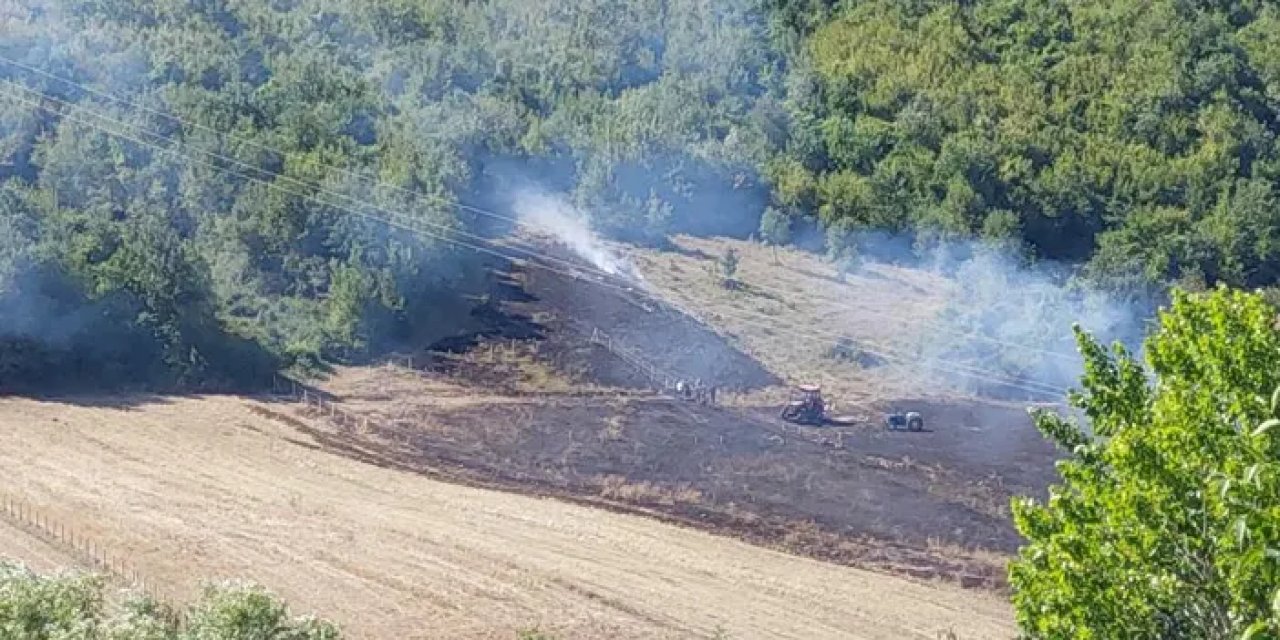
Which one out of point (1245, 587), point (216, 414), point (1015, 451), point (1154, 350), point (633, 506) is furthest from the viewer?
point (1015, 451)

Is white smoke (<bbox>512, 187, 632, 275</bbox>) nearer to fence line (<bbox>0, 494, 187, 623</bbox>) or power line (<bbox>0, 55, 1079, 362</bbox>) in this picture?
power line (<bbox>0, 55, 1079, 362</bbox>)

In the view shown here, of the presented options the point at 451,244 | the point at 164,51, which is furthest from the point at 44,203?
the point at 164,51

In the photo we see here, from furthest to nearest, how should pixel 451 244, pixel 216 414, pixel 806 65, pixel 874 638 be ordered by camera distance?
pixel 806 65
pixel 451 244
pixel 216 414
pixel 874 638

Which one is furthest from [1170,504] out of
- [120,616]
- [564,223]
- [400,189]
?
[564,223]

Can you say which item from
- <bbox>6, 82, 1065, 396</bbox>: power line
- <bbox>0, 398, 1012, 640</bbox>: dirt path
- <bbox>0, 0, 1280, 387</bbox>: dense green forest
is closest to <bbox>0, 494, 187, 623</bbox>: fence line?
<bbox>0, 398, 1012, 640</bbox>: dirt path

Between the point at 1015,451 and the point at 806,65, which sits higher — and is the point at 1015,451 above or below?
below

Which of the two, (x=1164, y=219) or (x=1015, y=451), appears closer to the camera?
(x=1015, y=451)

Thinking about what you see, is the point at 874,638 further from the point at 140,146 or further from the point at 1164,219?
the point at 1164,219

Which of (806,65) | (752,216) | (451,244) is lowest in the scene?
(451,244)
